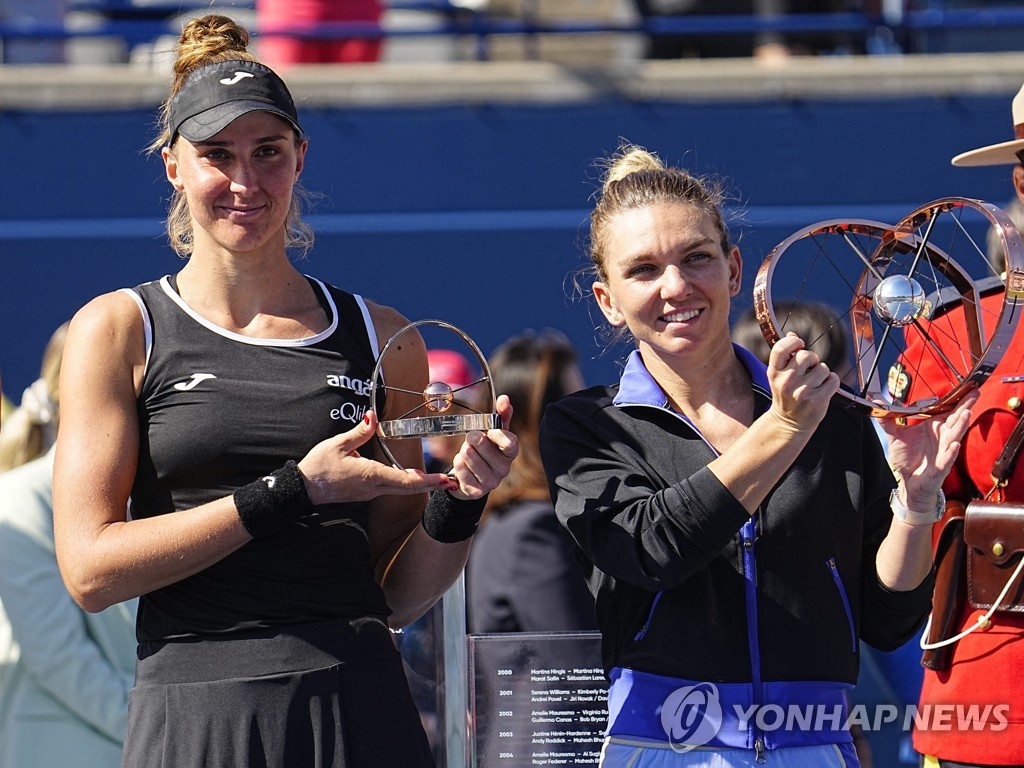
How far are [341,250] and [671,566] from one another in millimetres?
4696

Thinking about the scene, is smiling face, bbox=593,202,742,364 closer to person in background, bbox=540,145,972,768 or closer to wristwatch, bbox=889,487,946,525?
person in background, bbox=540,145,972,768

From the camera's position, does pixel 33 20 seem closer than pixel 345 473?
No

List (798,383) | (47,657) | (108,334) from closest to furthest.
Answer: (798,383) → (108,334) → (47,657)

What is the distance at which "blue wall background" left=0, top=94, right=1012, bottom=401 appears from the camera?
659 cm

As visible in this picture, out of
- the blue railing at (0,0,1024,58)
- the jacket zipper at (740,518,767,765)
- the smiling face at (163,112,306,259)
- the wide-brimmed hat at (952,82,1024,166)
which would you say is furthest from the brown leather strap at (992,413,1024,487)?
the blue railing at (0,0,1024,58)

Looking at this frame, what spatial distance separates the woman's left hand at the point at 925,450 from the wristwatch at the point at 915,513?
0.01 m

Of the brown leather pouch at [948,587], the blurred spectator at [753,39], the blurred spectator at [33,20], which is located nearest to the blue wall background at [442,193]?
the blurred spectator at [753,39]

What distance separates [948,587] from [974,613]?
0.22 ft

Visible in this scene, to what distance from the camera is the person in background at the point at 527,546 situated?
3.88 metres

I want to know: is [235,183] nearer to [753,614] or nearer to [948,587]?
[753,614]

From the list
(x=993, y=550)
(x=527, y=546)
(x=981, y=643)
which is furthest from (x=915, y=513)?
(x=527, y=546)

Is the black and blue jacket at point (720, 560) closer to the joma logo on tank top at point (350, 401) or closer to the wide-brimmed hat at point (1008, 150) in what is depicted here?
the joma logo on tank top at point (350, 401)

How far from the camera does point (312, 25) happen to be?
699 cm

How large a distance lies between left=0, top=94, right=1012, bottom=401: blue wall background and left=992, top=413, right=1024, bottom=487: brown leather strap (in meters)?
4.14
